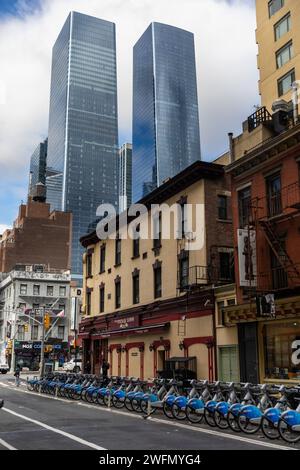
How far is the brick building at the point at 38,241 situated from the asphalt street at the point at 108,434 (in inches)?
3131

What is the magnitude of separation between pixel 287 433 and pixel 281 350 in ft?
29.0

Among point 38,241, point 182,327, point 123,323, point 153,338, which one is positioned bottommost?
point 153,338

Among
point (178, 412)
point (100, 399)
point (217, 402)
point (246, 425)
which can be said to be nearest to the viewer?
point (246, 425)

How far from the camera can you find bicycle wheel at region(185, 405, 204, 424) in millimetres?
16000

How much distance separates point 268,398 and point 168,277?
1589 centimetres

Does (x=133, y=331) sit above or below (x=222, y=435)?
above

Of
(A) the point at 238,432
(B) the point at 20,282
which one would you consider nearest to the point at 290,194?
(A) the point at 238,432

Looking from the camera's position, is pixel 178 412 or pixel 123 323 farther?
pixel 123 323

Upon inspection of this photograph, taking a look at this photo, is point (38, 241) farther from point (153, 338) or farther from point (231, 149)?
point (231, 149)

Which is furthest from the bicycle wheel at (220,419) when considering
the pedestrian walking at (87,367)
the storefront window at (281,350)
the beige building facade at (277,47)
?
the pedestrian walking at (87,367)

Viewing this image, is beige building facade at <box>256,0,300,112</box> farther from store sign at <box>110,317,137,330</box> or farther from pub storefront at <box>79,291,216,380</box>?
store sign at <box>110,317,137,330</box>

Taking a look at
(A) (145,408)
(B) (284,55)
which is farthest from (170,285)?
(B) (284,55)

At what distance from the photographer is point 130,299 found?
35.3 meters

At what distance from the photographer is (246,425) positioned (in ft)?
45.8
